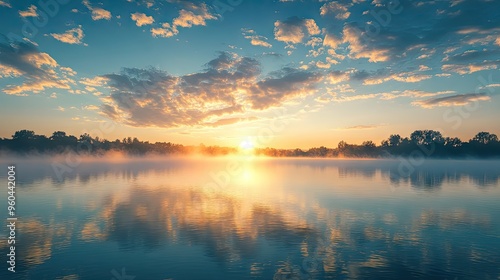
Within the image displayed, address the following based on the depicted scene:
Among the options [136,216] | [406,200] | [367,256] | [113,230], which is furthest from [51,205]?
[406,200]

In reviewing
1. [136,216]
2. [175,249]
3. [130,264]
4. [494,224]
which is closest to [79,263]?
[130,264]

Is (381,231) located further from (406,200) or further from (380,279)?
(406,200)

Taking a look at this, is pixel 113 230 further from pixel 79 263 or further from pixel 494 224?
pixel 494 224

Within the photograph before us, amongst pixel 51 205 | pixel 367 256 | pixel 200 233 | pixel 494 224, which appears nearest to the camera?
pixel 367 256

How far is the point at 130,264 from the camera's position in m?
25.3

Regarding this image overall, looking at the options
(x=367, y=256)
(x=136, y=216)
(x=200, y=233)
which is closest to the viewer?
(x=367, y=256)

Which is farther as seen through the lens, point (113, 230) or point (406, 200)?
point (406, 200)

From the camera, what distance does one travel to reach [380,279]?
879 inches

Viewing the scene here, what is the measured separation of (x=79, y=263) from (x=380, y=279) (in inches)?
953

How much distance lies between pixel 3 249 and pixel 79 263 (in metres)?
9.27

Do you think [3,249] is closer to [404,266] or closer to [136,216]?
[136,216]

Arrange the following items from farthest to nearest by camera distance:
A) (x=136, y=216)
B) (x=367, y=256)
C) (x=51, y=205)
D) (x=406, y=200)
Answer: (x=406, y=200) → (x=51, y=205) → (x=136, y=216) → (x=367, y=256)

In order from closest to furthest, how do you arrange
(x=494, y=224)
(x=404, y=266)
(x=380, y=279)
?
(x=380, y=279), (x=404, y=266), (x=494, y=224)

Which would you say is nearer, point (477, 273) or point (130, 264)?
point (477, 273)
